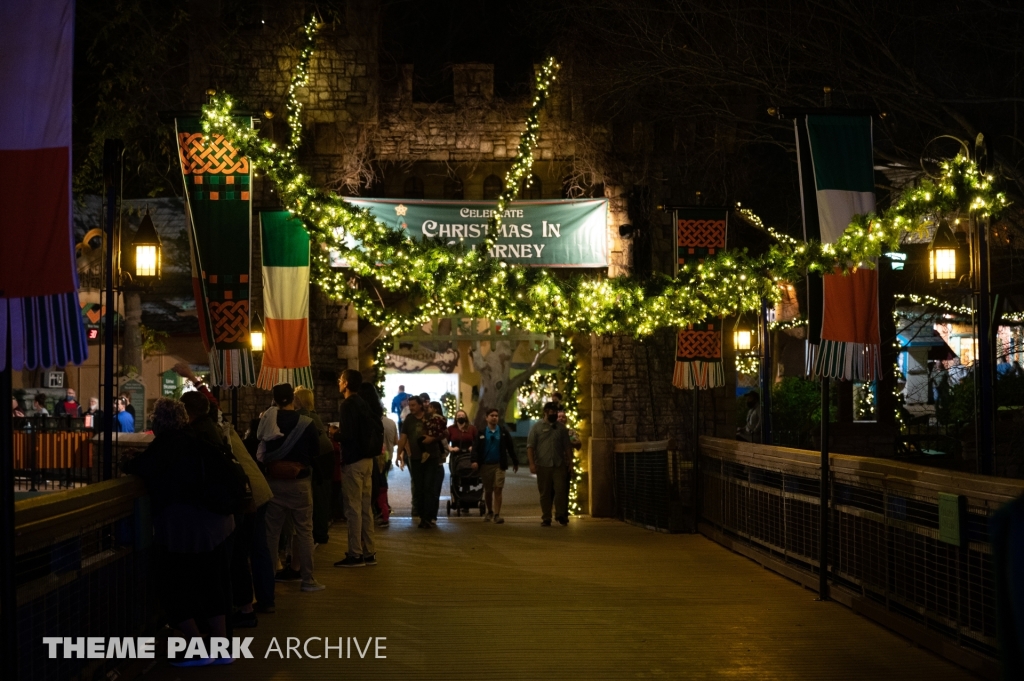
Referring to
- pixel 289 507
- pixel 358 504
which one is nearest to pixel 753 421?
pixel 358 504

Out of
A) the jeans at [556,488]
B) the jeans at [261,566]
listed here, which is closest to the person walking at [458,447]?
the jeans at [556,488]

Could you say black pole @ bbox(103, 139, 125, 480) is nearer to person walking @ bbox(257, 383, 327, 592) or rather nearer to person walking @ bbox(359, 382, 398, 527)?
Answer: person walking @ bbox(257, 383, 327, 592)

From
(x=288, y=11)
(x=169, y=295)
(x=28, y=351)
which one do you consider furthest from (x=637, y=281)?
(x=169, y=295)

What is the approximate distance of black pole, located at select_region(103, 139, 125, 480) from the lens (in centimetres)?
872

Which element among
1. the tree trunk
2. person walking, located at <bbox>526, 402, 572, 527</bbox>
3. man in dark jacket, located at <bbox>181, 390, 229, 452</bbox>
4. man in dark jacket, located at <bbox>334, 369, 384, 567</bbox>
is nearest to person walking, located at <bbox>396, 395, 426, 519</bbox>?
person walking, located at <bbox>526, 402, 572, 527</bbox>

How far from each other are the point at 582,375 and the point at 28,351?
14997mm

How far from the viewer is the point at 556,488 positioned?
57.2ft

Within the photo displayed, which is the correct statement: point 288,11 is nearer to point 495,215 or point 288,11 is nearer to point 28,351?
point 495,215

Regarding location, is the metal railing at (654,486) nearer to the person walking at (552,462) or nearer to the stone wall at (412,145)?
the person walking at (552,462)

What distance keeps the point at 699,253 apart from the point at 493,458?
4.34 m

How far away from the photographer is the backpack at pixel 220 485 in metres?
7.40

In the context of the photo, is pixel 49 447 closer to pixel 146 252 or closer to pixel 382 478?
pixel 382 478

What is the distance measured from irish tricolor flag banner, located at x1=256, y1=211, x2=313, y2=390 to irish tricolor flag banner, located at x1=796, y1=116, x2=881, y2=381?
250 inches

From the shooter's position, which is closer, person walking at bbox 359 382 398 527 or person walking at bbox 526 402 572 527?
person walking at bbox 359 382 398 527
